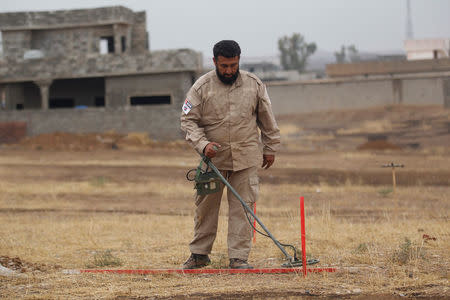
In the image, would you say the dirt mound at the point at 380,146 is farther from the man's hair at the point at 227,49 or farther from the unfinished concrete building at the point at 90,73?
the man's hair at the point at 227,49

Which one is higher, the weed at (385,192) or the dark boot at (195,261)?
the dark boot at (195,261)

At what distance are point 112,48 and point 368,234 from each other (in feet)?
97.4

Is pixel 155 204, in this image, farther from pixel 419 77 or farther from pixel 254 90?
pixel 419 77

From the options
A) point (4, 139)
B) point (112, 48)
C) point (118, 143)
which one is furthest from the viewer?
point (112, 48)

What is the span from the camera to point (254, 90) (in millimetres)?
6070

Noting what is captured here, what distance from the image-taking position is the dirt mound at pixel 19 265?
254 inches

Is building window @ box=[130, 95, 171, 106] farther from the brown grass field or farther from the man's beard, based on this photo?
the man's beard

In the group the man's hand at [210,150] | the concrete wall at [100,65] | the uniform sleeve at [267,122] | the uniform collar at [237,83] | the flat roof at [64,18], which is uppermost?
the flat roof at [64,18]

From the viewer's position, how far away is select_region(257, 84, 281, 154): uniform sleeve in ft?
20.1

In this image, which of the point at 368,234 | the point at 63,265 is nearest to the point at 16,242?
the point at 63,265

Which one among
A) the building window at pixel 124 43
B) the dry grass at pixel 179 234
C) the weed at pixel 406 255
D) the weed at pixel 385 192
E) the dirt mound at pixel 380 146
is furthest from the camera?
the building window at pixel 124 43

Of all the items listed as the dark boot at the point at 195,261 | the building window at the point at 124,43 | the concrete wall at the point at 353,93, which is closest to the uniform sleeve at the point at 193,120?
the dark boot at the point at 195,261

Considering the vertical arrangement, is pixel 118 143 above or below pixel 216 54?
below

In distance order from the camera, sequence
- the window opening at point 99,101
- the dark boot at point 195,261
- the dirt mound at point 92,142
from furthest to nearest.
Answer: the window opening at point 99,101 < the dirt mound at point 92,142 < the dark boot at point 195,261
